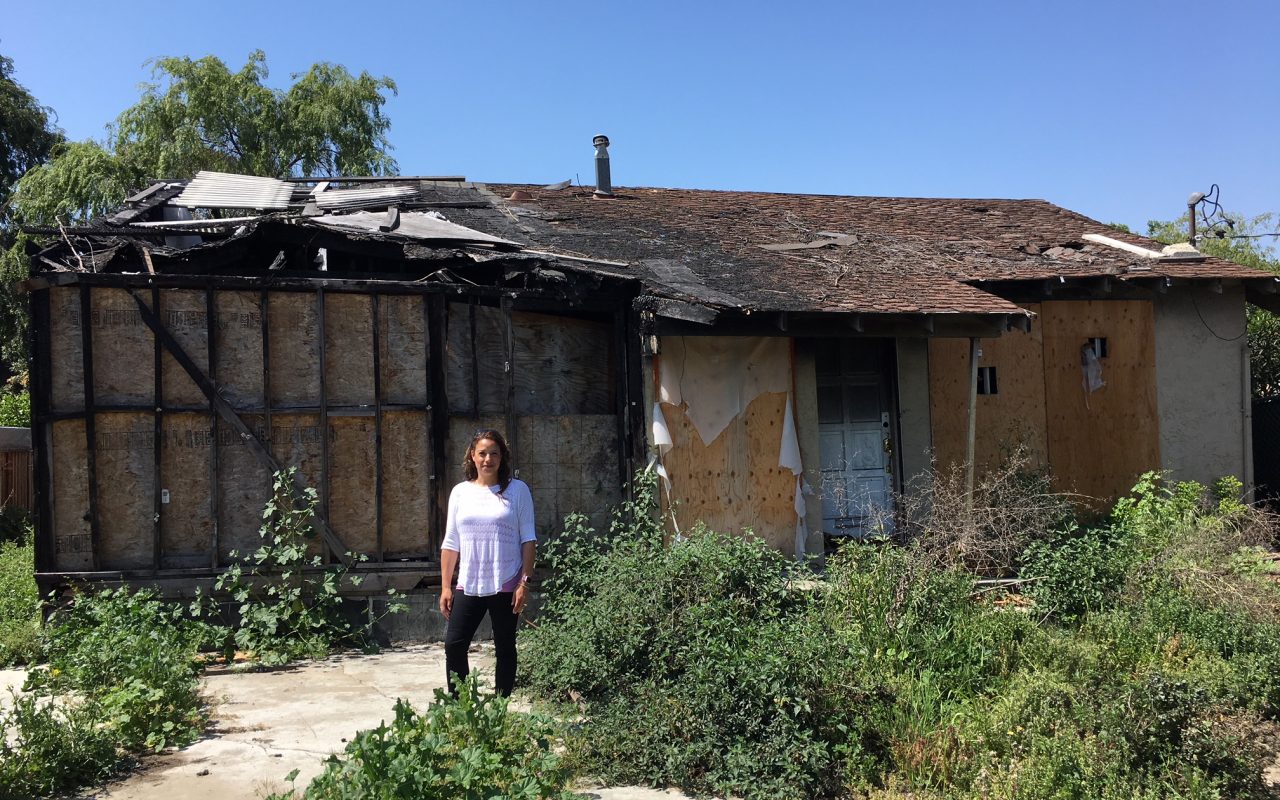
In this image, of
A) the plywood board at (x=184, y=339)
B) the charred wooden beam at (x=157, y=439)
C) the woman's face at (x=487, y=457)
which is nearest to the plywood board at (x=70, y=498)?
the charred wooden beam at (x=157, y=439)

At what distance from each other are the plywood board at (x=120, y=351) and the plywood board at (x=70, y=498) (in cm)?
35

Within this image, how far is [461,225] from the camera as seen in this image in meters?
9.20

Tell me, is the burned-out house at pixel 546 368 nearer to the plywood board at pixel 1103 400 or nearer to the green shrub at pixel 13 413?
the plywood board at pixel 1103 400

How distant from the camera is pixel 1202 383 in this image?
10695 mm

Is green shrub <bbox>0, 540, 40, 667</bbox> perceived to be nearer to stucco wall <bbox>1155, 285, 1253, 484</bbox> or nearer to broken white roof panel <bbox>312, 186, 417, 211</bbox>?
broken white roof panel <bbox>312, 186, 417, 211</bbox>

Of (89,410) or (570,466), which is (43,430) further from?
(570,466)

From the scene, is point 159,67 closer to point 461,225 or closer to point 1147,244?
point 461,225

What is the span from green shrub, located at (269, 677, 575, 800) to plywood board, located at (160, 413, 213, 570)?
3525 mm

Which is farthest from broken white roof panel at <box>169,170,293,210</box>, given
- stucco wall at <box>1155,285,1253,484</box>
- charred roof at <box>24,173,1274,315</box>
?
stucco wall at <box>1155,285,1253,484</box>

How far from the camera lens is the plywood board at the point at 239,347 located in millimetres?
7254

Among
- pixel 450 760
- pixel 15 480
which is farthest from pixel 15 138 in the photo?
pixel 450 760

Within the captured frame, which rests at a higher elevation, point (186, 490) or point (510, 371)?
point (510, 371)

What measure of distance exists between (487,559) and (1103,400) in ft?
26.9

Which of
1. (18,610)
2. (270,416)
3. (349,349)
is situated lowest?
(18,610)
